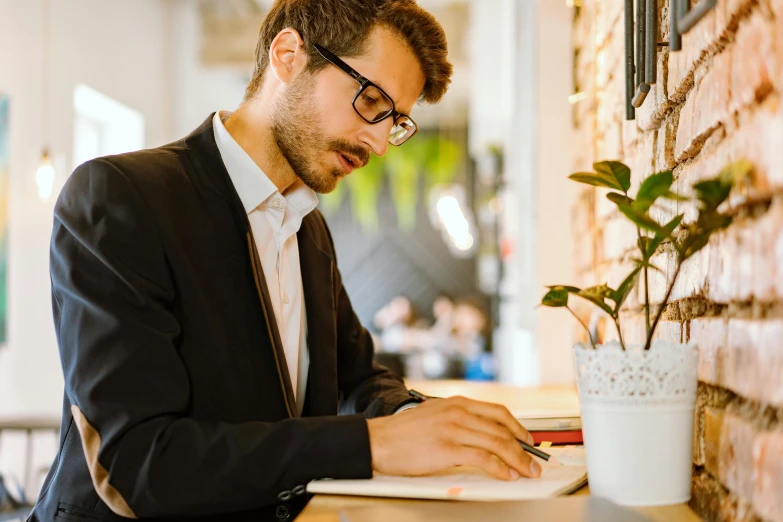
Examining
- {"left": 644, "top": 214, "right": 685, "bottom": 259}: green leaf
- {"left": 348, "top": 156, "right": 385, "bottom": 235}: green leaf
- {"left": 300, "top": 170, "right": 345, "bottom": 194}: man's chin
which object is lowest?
{"left": 644, "top": 214, "right": 685, "bottom": 259}: green leaf

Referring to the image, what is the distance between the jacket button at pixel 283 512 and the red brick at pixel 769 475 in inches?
25.4

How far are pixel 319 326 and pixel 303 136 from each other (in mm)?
343

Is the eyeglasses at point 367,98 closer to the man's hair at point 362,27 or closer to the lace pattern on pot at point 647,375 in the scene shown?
the man's hair at point 362,27

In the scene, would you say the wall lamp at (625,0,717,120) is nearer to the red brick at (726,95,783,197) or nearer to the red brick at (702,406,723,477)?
the red brick at (726,95,783,197)

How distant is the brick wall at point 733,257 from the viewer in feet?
2.43

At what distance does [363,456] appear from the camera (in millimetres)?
1011

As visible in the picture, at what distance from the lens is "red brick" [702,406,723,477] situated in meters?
0.92

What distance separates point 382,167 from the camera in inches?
367

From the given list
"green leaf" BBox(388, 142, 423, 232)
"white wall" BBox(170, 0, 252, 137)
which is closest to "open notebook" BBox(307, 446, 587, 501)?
"white wall" BBox(170, 0, 252, 137)

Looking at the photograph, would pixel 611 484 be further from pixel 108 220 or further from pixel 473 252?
pixel 473 252

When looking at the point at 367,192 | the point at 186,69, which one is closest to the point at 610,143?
the point at 186,69

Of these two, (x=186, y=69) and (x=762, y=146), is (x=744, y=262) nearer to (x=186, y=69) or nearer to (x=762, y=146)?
(x=762, y=146)

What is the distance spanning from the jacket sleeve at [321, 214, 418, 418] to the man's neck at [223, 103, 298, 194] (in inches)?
10.4

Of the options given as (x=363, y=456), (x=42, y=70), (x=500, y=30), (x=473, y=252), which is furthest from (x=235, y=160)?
(x=473, y=252)
